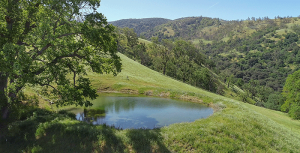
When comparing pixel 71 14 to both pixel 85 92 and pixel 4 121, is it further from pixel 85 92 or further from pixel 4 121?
pixel 4 121

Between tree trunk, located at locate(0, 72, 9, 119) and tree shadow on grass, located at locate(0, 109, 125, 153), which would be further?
tree trunk, located at locate(0, 72, 9, 119)

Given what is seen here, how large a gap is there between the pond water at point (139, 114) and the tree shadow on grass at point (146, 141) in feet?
11.5

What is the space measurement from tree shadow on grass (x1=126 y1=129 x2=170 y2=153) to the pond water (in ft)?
11.5

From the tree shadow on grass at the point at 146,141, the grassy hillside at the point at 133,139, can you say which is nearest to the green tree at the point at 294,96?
the grassy hillside at the point at 133,139

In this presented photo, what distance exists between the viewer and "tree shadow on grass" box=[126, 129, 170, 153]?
42.9 feet

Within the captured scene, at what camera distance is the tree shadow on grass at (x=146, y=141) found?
13076 mm

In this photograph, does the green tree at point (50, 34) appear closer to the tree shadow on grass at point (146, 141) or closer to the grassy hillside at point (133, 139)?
the grassy hillside at point (133, 139)

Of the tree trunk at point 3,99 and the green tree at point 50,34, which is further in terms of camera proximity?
the tree trunk at point 3,99

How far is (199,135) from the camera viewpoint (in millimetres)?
15078

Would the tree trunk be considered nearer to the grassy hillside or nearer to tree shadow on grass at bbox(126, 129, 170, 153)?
the grassy hillside

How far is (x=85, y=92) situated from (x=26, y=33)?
7.84 metres

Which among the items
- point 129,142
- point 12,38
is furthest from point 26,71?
point 129,142

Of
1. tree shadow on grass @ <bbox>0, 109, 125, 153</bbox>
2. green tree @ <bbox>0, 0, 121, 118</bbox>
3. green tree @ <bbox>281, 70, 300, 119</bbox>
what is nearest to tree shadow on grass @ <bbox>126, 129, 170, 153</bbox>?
tree shadow on grass @ <bbox>0, 109, 125, 153</bbox>

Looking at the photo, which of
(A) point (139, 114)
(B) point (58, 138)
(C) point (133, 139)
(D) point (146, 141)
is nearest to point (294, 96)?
(A) point (139, 114)
